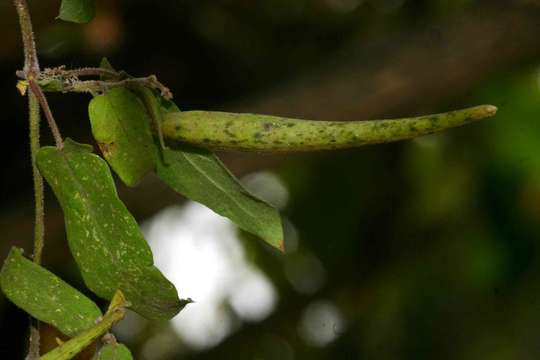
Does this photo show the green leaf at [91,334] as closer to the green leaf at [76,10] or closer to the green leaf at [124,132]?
the green leaf at [124,132]

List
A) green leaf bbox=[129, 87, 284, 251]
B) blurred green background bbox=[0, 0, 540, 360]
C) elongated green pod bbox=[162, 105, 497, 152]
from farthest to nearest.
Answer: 1. blurred green background bbox=[0, 0, 540, 360]
2. green leaf bbox=[129, 87, 284, 251]
3. elongated green pod bbox=[162, 105, 497, 152]

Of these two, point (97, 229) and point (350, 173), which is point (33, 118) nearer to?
point (97, 229)

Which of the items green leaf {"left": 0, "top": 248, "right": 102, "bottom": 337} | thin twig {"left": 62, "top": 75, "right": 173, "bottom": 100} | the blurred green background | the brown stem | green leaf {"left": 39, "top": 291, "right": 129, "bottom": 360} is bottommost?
the blurred green background

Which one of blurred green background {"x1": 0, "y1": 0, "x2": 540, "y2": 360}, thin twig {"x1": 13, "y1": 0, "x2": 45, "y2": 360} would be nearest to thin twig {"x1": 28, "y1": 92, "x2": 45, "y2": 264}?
thin twig {"x1": 13, "y1": 0, "x2": 45, "y2": 360}

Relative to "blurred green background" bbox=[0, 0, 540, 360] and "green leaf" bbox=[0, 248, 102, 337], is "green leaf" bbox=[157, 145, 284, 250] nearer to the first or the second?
→ "green leaf" bbox=[0, 248, 102, 337]

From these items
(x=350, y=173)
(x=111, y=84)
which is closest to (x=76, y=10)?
(x=111, y=84)

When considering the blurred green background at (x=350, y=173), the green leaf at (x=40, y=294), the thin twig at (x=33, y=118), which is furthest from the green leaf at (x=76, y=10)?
the blurred green background at (x=350, y=173)
